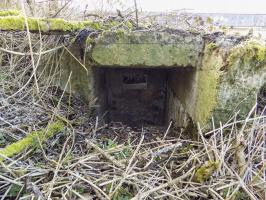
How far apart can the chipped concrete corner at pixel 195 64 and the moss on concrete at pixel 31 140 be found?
0.69 m

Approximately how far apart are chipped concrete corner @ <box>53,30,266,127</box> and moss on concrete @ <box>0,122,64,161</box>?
694mm

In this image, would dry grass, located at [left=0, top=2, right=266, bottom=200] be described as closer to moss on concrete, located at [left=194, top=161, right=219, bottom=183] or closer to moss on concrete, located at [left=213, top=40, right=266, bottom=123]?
moss on concrete, located at [left=194, top=161, right=219, bottom=183]

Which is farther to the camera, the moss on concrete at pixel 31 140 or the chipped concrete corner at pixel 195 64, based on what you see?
the chipped concrete corner at pixel 195 64

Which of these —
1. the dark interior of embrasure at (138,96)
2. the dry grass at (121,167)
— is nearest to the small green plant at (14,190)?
the dry grass at (121,167)

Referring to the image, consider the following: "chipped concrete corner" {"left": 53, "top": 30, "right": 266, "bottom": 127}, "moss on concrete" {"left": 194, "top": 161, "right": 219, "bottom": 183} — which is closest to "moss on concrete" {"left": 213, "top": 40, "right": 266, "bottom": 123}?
"chipped concrete corner" {"left": 53, "top": 30, "right": 266, "bottom": 127}

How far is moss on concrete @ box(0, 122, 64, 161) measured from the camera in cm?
173

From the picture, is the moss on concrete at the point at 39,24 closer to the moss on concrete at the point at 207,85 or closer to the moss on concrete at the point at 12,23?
the moss on concrete at the point at 12,23

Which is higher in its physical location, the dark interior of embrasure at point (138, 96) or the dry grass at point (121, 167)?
the dry grass at point (121, 167)

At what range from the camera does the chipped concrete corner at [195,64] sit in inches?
79.7

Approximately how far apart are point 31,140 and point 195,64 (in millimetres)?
1480

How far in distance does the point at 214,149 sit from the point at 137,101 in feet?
10.4

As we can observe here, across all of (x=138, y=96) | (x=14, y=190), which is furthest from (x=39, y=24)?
(x=138, y=96)

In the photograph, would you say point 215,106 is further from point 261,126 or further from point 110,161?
point 110,161

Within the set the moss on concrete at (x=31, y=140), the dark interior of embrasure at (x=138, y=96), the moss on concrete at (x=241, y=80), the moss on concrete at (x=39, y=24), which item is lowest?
the dark interior of embrasure at (x=138, y=96)
